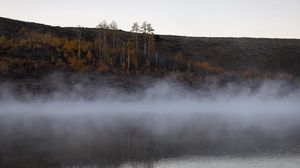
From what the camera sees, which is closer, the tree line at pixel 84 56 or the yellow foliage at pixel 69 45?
the tree line at pixel 84 56

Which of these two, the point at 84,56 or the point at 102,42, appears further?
the point at 102,42

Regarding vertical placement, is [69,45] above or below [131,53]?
above

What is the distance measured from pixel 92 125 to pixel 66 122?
3.14 meters

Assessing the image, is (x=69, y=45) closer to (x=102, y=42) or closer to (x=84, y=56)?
(x=84, y=56)

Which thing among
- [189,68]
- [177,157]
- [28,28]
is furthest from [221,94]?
[177,157]

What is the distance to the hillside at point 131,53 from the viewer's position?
64.0m

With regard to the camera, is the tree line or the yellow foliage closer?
the tree line

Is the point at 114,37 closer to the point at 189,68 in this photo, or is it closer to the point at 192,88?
the point at 189,68

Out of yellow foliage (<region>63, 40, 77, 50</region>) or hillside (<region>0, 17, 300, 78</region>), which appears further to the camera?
yellow foliage (<region>63, 40, 77, 50</region>)

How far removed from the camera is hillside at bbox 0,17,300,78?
210ft

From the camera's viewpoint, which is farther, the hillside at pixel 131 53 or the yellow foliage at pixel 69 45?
the yellow foliage at pixel 69 45

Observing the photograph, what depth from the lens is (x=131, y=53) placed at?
72188 millimetres

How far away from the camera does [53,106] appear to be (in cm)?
5309

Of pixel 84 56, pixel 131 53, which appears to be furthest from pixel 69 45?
pixel 131 53
